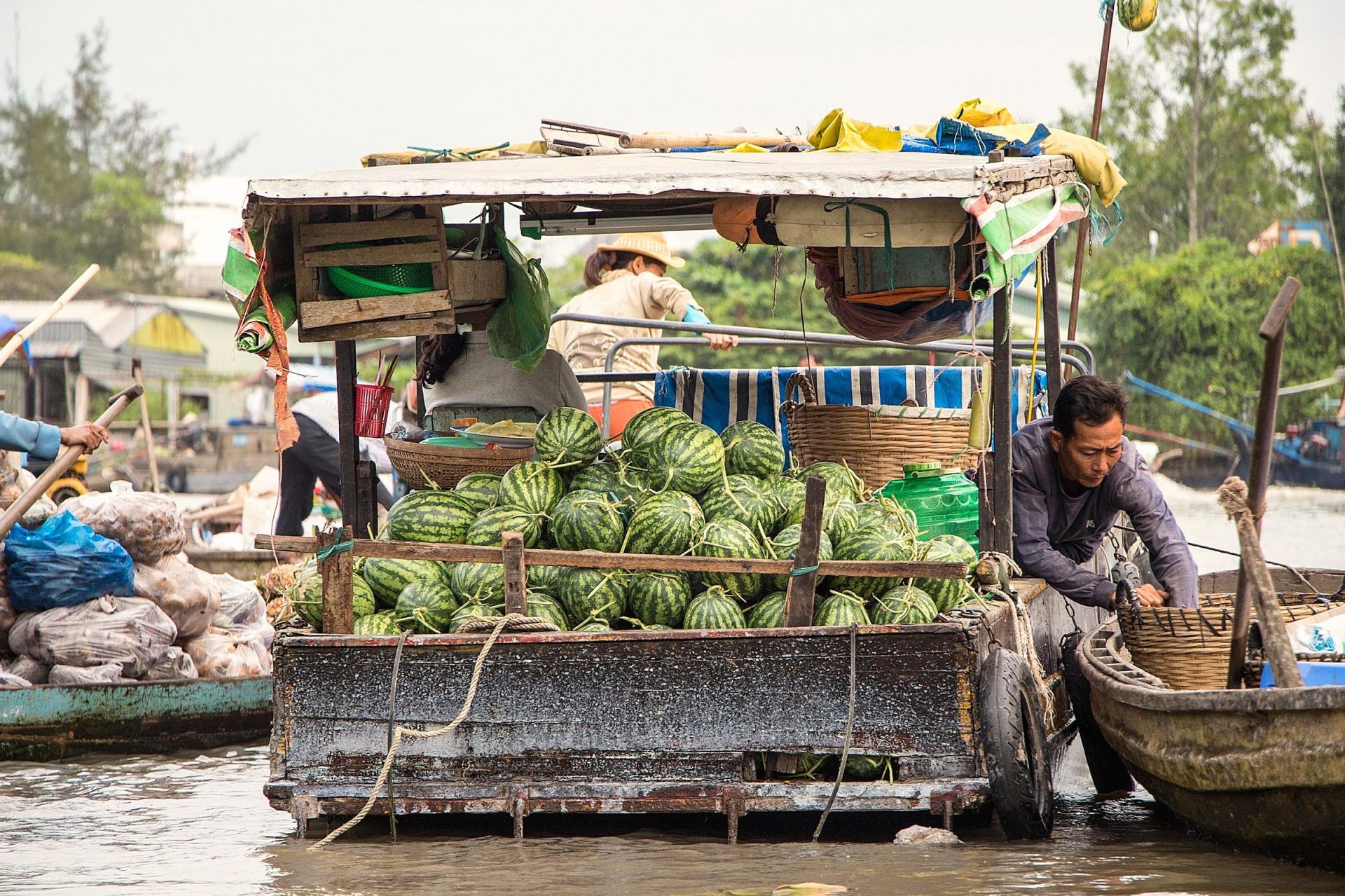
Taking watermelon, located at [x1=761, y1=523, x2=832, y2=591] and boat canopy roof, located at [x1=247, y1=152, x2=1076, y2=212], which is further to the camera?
watermelon, located at [x1=761, y1=523, x2=832, y2=591]

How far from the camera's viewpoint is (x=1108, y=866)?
3.93m

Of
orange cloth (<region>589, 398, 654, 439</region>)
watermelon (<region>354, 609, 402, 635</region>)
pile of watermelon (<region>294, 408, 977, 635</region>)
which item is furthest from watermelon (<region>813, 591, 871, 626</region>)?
orange cloth (<region>589, 398, 654, 439</region>)

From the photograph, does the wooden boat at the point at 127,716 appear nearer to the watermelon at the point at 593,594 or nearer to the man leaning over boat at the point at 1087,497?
the watermelon at the point at 593,594

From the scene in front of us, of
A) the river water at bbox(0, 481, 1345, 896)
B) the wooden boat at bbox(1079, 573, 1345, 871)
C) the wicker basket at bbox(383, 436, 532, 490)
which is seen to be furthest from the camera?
the wicker basket at bbox(383, 436, 532, 490)

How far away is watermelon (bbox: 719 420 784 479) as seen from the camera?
4.76 m

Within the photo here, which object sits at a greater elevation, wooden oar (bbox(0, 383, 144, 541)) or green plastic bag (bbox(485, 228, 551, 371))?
green plastic bag (bbox(485, 228, 551, 371))

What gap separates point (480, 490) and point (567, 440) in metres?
0.35

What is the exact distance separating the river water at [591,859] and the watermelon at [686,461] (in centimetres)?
111

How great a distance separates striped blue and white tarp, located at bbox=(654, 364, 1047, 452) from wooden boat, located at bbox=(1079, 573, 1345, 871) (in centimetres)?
304

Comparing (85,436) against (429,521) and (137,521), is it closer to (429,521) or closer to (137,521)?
(137,521)

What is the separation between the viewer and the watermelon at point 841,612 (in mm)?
4039

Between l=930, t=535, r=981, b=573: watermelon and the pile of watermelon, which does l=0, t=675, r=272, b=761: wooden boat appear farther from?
l=930, t=535, r=981, b=573: watermelon

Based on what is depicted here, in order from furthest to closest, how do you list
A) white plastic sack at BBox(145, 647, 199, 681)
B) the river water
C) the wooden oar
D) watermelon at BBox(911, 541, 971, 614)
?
white plastic sack at BBox(145, 647, 199, 681) < the wooden oar < watermelon at BBox(911, 541, 971, 614) < the river water

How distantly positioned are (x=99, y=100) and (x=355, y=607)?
54.6m
